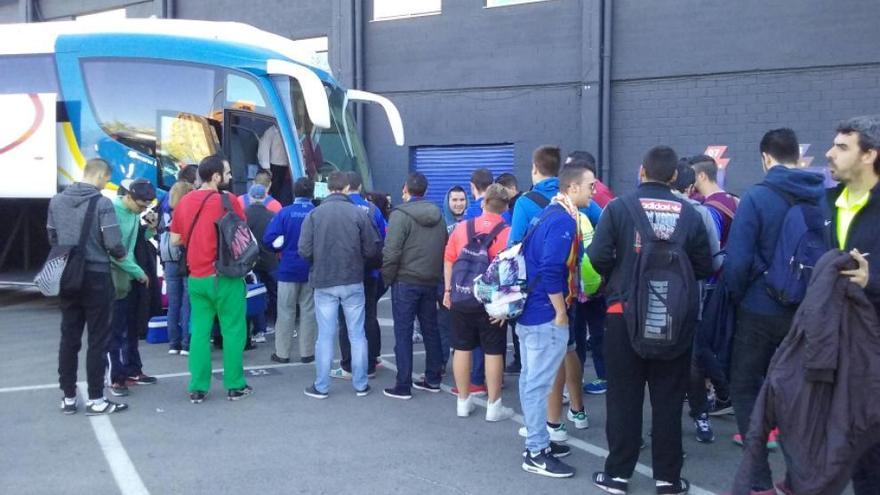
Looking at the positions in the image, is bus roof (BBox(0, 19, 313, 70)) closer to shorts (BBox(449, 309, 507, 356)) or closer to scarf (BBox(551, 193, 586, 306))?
shorts (BBox(449, 309, 507, 356))

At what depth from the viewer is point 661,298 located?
4.00m

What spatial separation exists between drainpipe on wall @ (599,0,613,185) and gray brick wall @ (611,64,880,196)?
0.17 metres

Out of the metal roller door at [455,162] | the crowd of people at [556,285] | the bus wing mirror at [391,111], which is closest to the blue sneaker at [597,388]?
the crowd of people at [556,285]

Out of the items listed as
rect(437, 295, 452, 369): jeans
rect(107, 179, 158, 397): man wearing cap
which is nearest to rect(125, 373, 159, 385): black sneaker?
rect(107, 179, 158, 397): man wearing cap

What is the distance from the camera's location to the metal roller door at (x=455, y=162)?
15359mm

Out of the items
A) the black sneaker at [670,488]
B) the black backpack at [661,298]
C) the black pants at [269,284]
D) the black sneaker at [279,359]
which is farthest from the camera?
the black pants at [269,284]

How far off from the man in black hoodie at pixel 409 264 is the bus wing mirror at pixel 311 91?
2.86 m

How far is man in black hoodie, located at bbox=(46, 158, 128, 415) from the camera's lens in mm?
5574

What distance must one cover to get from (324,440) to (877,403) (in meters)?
3.42

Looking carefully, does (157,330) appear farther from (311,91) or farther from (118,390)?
(311,91)

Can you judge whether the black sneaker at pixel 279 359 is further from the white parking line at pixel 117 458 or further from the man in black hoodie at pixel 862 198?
the man in black hoodie at pixel 862 198

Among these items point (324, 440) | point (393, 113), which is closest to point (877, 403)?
point (324, 440)

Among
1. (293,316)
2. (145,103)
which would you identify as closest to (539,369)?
(293,316)

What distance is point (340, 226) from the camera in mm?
6305
